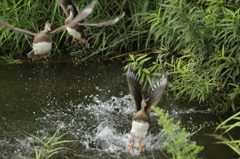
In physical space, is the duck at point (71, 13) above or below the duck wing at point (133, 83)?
above

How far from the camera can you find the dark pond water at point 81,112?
4527 millimetres

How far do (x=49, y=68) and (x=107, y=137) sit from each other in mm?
2407

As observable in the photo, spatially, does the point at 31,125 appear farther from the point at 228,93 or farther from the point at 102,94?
the point at 228,93

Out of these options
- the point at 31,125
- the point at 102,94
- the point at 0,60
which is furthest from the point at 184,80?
the point at 0,60

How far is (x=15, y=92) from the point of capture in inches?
235

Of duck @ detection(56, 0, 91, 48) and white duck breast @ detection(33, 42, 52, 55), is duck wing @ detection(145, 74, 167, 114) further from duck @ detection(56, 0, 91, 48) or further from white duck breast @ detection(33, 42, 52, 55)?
duck @ detection(56, 0, 91, 48)

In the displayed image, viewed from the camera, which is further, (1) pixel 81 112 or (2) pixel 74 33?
(2) pixel 74 33

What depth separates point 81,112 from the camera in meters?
5.41

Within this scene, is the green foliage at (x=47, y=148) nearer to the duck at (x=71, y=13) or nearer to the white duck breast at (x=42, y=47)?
the white duck breast at (x=42, y=47)

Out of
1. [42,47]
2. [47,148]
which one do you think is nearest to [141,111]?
[47,148]

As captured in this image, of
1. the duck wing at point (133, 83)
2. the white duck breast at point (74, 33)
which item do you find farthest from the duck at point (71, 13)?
the duck wing at point (133, 83)

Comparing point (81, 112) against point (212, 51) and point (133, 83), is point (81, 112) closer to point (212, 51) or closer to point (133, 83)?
point (133, 83)

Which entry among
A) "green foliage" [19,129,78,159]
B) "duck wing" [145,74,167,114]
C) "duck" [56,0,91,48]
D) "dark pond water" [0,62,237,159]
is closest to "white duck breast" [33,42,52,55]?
"duck" [56,0,91,48]

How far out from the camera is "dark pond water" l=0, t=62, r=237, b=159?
4.53m
